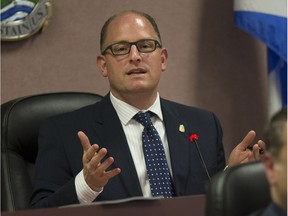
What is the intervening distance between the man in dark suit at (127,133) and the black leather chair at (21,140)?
114 mm

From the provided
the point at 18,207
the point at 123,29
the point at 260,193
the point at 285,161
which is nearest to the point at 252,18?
the point at 123,29

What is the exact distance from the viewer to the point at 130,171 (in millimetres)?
2244

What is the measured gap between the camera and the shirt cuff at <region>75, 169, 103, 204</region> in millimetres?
1980

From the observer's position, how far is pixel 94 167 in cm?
187

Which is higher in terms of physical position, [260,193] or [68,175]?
[260,193]

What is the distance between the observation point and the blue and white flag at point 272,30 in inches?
123

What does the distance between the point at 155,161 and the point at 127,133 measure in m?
0.17

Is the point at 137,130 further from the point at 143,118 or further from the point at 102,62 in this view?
the point at 102,62

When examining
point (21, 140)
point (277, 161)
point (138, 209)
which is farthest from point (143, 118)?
point (277, 161)

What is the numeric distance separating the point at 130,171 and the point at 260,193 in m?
1.08

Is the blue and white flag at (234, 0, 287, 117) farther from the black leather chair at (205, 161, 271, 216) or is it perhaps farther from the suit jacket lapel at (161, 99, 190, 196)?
the black leather chair at (205, 161, 271, 216)

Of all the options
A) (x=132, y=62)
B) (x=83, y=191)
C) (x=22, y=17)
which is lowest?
(x=83, y=191)

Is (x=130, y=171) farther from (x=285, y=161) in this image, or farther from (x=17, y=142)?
(x=285, y=161)

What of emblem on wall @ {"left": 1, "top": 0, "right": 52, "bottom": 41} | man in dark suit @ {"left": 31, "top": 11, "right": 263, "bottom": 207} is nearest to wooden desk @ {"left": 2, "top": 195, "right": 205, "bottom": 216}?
man in dark suit @ {"left": 31, "top": 11, "right": 263, "bottom": 207}
